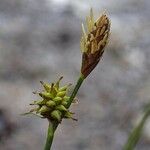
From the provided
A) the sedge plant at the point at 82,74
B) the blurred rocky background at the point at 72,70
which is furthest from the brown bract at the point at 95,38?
the blurred rocky background at the point at 72,70

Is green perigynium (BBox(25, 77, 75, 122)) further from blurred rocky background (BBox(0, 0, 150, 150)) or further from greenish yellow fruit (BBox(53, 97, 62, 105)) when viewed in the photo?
blurred rocky background (BBox(0, 0, 150, 150))

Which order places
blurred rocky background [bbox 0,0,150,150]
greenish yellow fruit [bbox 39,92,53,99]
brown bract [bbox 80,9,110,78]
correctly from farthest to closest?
1. blurred rocky background [bbox 0,0,150,150]
2. greenish yellow fruit [bbox 39,92,53,99]
3. brown bract [bbox 80,9,110,78]

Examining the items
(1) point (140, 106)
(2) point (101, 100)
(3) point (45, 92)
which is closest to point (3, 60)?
(2) point (101, 100)

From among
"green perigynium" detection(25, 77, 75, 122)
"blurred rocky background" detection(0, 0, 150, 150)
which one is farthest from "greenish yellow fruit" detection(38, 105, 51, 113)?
"blurred rocky background" detection(0, 0, 150, 150)

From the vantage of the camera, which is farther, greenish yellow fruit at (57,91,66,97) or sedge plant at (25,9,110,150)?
greenish yellow fruit at (57,91,66,97)

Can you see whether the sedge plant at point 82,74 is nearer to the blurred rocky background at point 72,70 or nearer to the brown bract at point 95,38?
the brown bract at point 95,38

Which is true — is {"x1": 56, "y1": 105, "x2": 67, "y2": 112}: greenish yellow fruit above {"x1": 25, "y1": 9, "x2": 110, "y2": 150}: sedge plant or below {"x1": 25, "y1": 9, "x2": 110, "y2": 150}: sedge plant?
below
